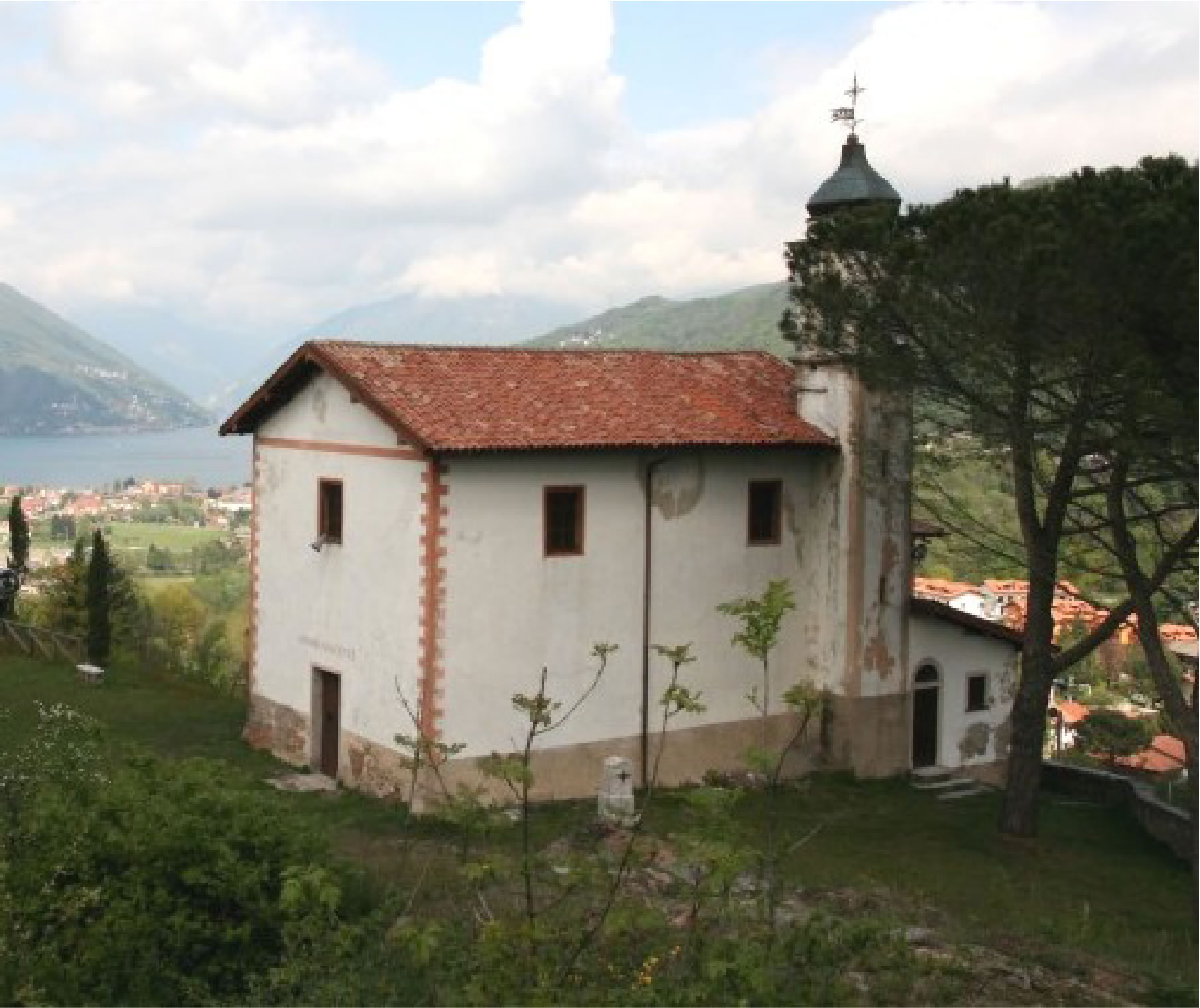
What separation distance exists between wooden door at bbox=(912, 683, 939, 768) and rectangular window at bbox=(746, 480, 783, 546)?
4.29 meters

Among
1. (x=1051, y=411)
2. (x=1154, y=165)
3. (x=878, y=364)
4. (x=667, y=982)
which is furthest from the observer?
(x=878, y=364)

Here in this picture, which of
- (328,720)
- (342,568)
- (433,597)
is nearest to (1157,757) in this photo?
(328,720)

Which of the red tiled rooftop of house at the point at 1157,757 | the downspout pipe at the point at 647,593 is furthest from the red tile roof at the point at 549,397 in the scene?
the red tiled rooftop of house at the point at 1157,757

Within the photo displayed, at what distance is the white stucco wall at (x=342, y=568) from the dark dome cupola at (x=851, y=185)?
8.53m

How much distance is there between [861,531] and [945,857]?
5.53m

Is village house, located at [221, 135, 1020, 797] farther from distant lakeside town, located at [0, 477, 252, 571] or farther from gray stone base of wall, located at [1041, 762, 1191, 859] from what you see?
distant lakeside town, located at [0, 477, 252, 571]

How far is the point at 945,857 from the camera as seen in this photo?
1728 centimetres

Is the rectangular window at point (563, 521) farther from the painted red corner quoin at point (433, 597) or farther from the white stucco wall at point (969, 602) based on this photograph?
the white stucco wall at point (969, 602)

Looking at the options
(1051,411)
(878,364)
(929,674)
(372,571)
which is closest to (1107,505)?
(1051,411)

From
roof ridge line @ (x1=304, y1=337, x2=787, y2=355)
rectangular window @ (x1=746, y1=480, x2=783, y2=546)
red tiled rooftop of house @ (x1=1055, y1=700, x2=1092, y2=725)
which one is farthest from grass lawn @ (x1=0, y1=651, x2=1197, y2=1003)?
red tiled rooftop of house @ (x1=1055, y1=700, x2=1092, y2=725)

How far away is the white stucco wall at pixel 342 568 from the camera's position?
17766mm

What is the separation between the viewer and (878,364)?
16.2m

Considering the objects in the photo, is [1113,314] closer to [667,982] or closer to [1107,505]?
[1107,505]

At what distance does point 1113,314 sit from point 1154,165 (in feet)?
4.84
